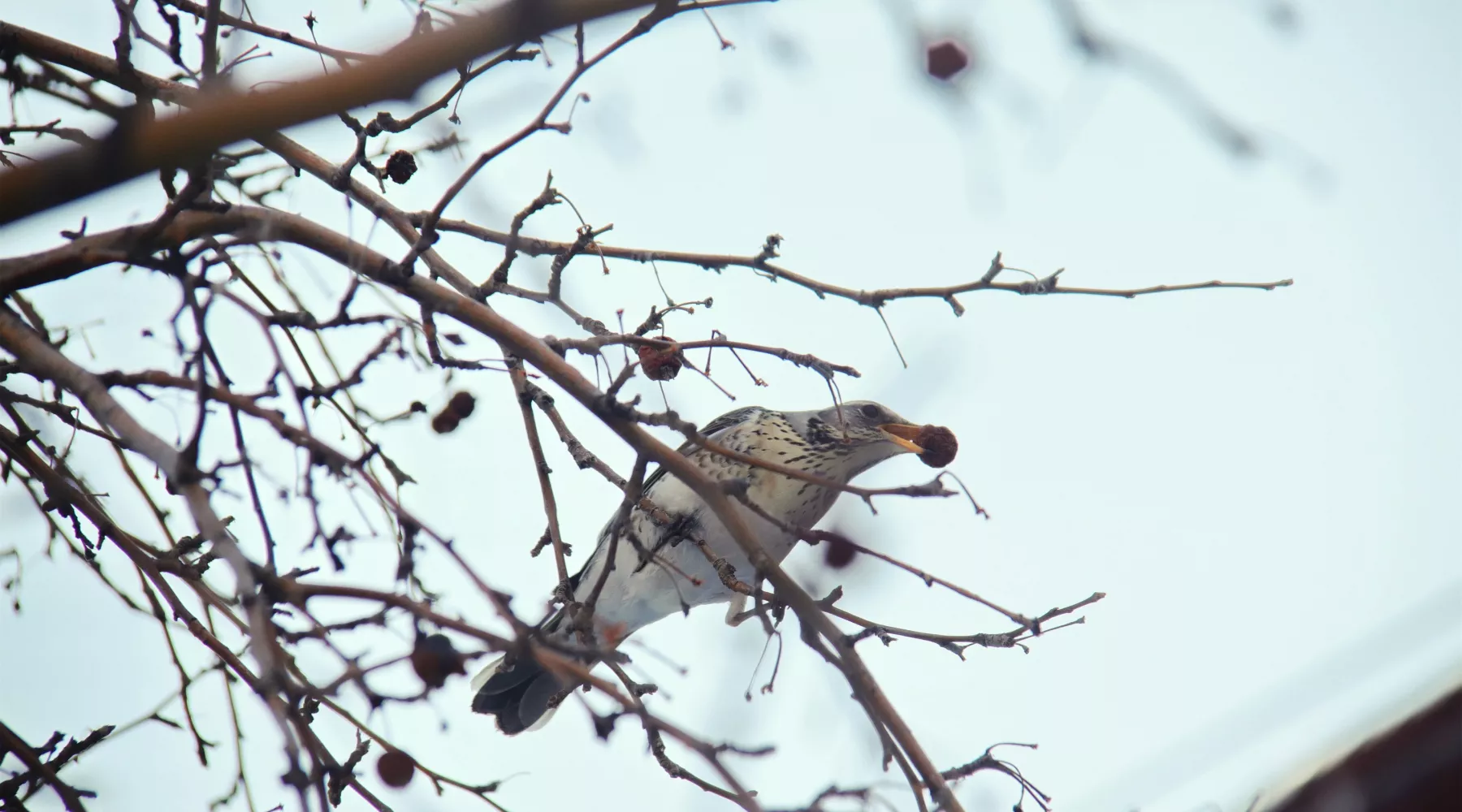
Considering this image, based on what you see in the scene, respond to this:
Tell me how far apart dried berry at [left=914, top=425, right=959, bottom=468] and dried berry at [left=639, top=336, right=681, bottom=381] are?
2.70 feet

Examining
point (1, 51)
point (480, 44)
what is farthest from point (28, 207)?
point (1, 51)

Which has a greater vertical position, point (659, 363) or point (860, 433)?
point (860, 433)

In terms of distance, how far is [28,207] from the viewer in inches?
65.3

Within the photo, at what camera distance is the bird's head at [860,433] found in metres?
5.14

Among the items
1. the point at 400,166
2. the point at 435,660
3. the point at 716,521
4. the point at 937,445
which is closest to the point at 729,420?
the point at 716,521

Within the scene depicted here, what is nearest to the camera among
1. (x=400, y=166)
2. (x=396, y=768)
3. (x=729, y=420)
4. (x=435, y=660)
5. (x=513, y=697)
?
(x=435, y=660)

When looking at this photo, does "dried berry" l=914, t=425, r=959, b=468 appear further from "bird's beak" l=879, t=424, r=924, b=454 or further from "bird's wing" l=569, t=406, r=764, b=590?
"bird's wing" l=569, t=406, r=764, b=590

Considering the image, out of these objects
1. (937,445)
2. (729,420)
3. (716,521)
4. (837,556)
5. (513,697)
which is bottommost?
(837,556)

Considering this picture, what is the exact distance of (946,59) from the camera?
2.78 m

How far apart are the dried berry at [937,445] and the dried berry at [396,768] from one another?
178cm

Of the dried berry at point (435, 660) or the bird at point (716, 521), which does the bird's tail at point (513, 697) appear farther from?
the dried berry at point (435, 660)

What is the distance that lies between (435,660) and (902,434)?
129 inches

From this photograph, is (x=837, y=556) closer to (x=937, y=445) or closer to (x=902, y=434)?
(x=937, y=445)

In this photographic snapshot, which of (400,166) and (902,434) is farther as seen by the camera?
(902,434)
